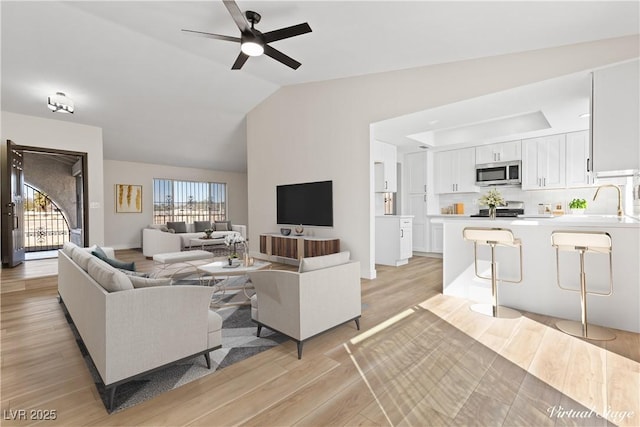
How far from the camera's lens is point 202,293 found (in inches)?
81.9

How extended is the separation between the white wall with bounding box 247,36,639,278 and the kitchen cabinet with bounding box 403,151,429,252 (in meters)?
2.63

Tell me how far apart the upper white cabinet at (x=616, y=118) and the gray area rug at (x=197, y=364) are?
3741 mm

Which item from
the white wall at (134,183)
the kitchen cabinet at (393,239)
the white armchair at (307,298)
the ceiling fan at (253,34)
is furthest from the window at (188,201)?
the white armchair at (307,298)

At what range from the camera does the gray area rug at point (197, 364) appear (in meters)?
1.88

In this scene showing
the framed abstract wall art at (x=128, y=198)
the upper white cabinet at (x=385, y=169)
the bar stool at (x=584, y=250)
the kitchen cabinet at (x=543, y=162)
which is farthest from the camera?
the framed abstract wall art at (x=128, y=198)

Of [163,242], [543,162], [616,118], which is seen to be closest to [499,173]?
[543,162]

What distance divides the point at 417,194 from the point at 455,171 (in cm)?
97

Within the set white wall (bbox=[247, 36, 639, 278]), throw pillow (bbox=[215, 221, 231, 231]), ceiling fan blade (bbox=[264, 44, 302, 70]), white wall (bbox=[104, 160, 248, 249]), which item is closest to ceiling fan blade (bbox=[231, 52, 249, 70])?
ceiling fan blade (bbox=[264, 44, 302, 70])

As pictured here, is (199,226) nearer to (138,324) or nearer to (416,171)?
(416,171)

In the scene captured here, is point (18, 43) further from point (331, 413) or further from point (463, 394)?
point (463, 394)

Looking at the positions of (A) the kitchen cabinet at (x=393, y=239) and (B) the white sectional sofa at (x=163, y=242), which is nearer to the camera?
(A) the kitchen cabinet at (x=393, y=239)

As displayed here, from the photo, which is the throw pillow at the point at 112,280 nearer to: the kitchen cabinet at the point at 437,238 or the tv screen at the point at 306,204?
the tv screen at the point at 306,204

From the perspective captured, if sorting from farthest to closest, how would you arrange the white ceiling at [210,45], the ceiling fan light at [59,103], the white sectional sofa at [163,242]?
1. the white sectional sofa at [163,242]
2. the ceiling fan light at [59,103]
3. the white ceiling at [210,45]

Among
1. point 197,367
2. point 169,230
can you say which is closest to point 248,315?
point 197,367
